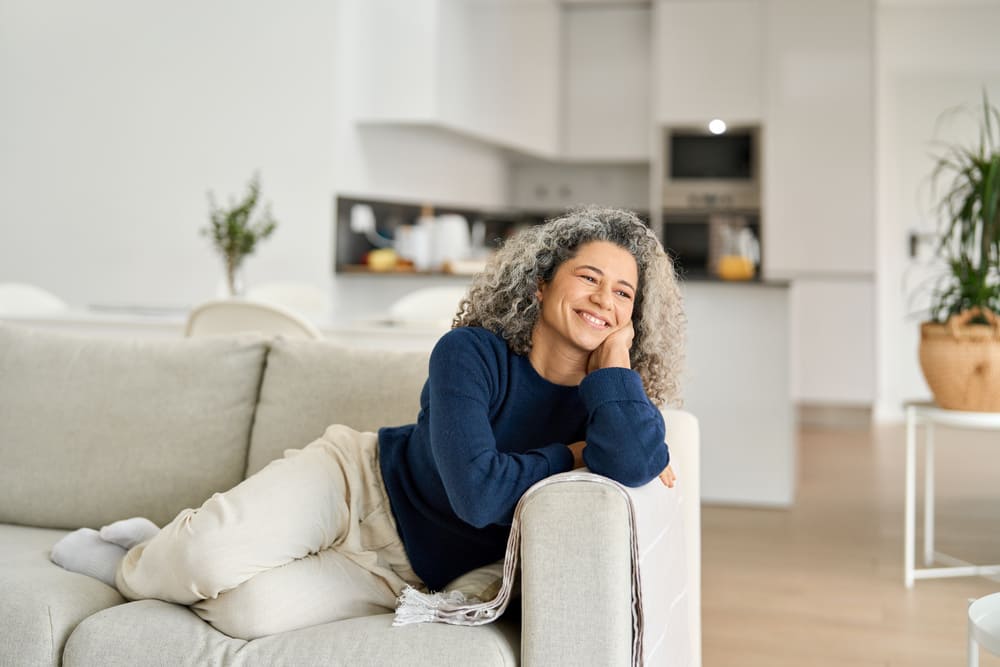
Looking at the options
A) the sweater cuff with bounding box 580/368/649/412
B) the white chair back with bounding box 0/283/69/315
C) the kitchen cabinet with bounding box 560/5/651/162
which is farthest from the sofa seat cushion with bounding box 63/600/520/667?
the kitchen cabinet with bounding box 560/5/651/162

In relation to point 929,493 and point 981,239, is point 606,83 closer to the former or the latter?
point 981,239

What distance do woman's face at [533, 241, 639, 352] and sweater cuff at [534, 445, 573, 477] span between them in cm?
18

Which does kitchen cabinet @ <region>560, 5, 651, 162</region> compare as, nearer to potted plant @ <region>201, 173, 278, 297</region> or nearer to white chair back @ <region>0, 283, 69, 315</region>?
potted plant @ <region>201, 173, 278, 297</region>

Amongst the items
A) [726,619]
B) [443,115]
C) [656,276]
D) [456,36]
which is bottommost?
[726,619]

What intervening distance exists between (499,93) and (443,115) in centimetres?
93

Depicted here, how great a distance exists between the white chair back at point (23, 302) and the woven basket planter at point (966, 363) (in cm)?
303

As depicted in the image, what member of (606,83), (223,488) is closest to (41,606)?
(223,488)

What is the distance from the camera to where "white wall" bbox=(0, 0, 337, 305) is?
17.0 ft

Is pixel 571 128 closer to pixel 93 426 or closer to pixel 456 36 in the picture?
pixel 456 36

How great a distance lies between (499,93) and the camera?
618 centimetres

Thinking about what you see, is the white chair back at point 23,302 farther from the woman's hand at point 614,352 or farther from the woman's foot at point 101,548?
the woman's hand at point 614,352

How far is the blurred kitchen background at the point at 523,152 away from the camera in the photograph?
16.9 ft

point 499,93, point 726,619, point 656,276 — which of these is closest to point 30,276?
point 499,93

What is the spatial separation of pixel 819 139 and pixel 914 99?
38.2 inches
